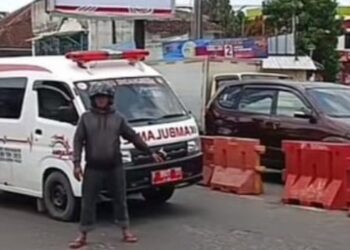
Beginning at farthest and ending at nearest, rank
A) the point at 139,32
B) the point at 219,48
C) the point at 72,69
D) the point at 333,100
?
the point at 219,48 → the point at 139,32 → the point at 333,100 → the point at 72,69

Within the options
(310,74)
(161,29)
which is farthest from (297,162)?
(161,29)

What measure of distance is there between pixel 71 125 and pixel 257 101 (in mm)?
5195

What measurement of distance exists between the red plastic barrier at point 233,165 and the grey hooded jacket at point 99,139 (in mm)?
4028

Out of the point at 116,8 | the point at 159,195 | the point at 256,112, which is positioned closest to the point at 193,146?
the point at 159,195

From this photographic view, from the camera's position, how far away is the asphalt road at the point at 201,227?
10.0 meters

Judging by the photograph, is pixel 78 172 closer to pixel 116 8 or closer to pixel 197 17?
pixel 116 8

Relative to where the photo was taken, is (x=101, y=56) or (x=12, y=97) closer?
(x=101, y=56)

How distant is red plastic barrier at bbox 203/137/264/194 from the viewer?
45.0 ft

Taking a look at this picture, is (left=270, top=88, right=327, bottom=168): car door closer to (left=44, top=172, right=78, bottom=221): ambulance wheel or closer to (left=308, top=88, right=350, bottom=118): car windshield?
(left=308, top=88, right=350, bottom=118): car windshield

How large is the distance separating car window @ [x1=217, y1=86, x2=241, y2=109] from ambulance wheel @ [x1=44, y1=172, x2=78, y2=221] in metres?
5.22

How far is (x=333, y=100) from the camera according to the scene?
15.1m

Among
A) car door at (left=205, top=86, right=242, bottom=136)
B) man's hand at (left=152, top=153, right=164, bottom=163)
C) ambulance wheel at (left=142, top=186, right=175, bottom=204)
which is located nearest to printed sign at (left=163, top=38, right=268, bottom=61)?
car door at (left=205, top=86, right=242, bottom=136)

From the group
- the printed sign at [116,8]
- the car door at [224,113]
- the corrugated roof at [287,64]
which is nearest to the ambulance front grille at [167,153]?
the car door at [224,113]

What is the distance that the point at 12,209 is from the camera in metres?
12.8
